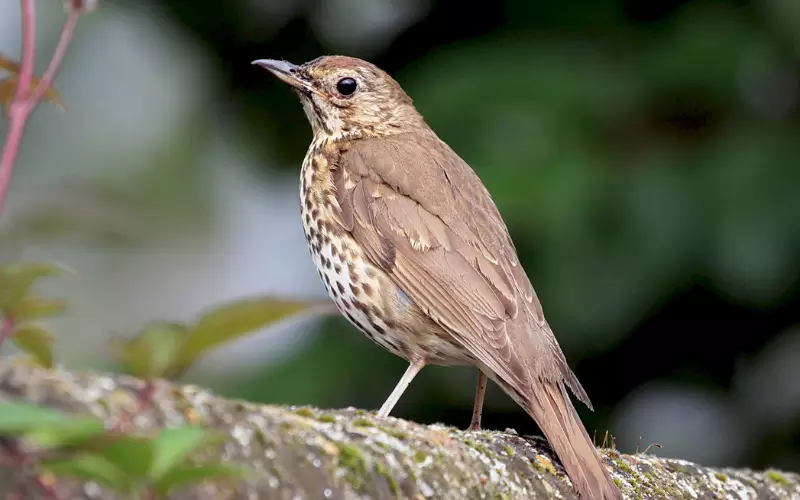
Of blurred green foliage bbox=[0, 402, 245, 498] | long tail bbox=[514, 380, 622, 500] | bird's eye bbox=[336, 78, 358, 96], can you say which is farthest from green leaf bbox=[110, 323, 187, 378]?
bird's eye bbox=[336, 78, 358, 96]

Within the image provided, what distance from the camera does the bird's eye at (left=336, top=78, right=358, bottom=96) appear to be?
4.26 metres

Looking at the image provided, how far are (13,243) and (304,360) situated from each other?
353 centimetres

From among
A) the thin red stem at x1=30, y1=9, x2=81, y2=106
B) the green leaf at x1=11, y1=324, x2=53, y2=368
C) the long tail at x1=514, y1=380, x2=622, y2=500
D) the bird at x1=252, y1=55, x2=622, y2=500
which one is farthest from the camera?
the bird at x1=252, y1=55, x2=622, y2=500

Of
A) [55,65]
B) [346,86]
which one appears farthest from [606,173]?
[55,65]

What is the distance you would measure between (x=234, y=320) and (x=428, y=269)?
2.27 m

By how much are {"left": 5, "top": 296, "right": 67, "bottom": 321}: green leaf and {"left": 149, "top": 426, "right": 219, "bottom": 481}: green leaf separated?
25 centimetres

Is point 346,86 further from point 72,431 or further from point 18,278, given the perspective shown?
point 72,431

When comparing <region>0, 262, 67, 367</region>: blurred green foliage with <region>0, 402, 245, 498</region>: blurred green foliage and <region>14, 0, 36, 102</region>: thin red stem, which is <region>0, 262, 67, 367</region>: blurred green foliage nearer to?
<region>0, 402, 245, 498</region>: blurred green foliage

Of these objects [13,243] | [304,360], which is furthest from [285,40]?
[13,243]

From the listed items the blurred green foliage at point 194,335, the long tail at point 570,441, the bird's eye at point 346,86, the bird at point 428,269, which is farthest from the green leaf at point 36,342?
the bird's eye at point 346,86

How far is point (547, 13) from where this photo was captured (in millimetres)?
5227

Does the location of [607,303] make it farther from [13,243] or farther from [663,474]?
[13,243]

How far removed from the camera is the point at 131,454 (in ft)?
3.10

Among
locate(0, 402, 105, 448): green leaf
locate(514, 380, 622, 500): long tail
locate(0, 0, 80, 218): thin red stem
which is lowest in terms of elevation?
locate(514, 380, 622, 500): long tail
